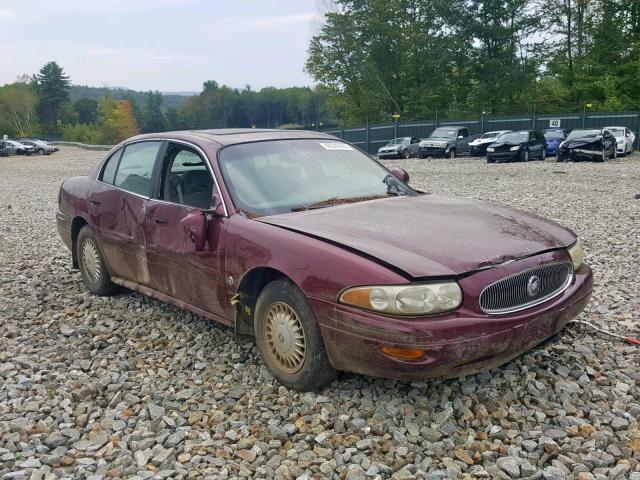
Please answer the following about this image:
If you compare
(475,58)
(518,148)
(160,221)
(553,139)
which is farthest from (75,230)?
(475,58)

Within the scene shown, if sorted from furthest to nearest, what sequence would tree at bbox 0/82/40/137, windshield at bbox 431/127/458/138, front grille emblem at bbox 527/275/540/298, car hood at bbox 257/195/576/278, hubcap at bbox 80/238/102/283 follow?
tree at bbox 0/82/40/137 < windshield at bbox 431/127/458/138 < hubcap at bbox 80/238/102/283 < front grille emblem at bbox 527/275/540/298 < car hood at bbox 257/195/576/278

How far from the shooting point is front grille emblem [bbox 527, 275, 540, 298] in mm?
3217

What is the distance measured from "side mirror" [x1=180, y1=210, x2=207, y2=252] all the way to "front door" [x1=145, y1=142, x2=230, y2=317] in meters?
0.02

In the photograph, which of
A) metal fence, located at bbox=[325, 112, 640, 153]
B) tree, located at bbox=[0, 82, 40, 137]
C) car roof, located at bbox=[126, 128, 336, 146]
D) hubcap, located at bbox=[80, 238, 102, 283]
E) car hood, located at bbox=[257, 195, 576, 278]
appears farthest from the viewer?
tree, located at bbox=[0, 82, 40, 137]

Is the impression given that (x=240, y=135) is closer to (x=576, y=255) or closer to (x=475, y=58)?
(x=576, y=255)

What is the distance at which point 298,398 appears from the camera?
345cm

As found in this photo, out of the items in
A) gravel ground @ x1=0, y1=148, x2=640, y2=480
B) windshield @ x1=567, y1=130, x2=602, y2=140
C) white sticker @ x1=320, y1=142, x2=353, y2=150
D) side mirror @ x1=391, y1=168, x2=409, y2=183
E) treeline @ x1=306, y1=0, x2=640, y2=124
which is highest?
treeline @ x1=306, y1=0, x2=640, y2=124

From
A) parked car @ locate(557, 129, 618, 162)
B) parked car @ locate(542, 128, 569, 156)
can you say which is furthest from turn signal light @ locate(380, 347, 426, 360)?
parked car @ locate(542, 128, 569, 156)

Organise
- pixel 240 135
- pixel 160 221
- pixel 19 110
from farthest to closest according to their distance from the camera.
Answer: pixel 19 110
pixel 240 135
pixel 160 221

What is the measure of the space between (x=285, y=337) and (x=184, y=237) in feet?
3.68

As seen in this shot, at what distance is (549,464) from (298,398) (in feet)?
4.58

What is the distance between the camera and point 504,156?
23672 millimetres

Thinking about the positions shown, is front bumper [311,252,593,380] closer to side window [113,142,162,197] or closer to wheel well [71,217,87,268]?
side window [113,142,162,197]

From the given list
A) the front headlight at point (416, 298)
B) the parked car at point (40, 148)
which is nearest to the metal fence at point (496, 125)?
the parked car at point (40, 148)
